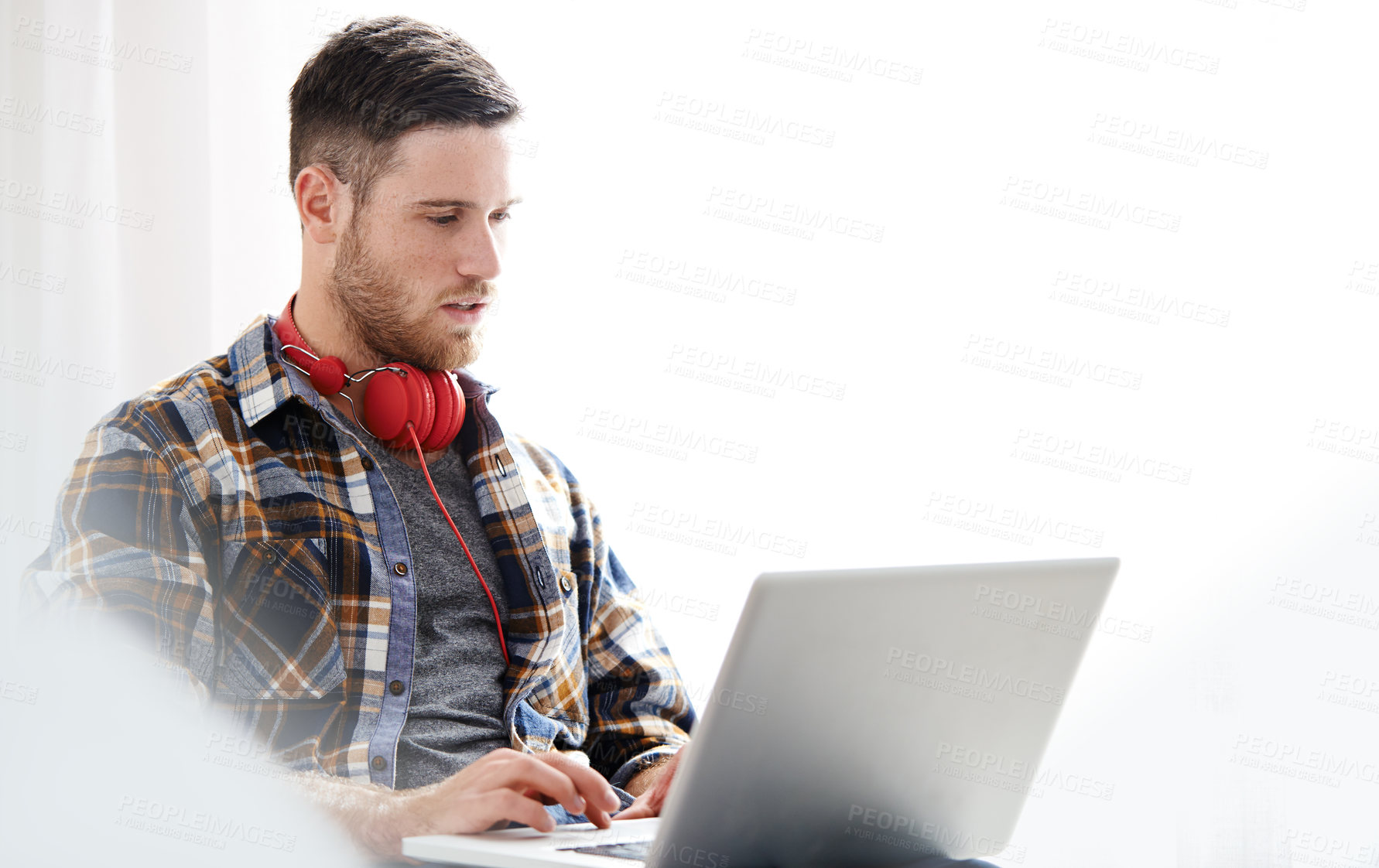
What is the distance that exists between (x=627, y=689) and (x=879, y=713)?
0.73 m

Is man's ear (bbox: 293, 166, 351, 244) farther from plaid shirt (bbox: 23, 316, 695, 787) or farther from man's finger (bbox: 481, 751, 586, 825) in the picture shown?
man's finger (bbox: 481, 751, 586, 825)

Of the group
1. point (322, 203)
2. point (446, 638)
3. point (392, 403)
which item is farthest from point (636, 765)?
point (322, 203)

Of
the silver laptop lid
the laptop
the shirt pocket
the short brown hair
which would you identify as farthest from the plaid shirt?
the silver laptop lid

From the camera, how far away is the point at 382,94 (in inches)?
55.1

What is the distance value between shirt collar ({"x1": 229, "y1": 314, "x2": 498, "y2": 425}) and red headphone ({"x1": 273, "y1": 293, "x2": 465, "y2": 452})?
0.02 metres

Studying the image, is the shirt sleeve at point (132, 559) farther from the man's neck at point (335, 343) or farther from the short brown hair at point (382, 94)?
the short brown hair at point (382, 94)

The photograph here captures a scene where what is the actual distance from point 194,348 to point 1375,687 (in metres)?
2.12

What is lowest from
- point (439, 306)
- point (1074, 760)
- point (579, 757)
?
point (1074, 760)

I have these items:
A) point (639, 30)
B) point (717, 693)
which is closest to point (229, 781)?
point (717, 693)

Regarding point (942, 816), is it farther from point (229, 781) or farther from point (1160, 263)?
point (1160, 263)

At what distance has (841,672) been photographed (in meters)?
0.79

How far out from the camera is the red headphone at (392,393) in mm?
1345

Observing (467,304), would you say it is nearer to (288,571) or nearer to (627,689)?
(288,571)

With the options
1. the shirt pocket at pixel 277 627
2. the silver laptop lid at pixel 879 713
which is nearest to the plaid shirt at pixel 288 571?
the shirt pocket at pixel 277 627
